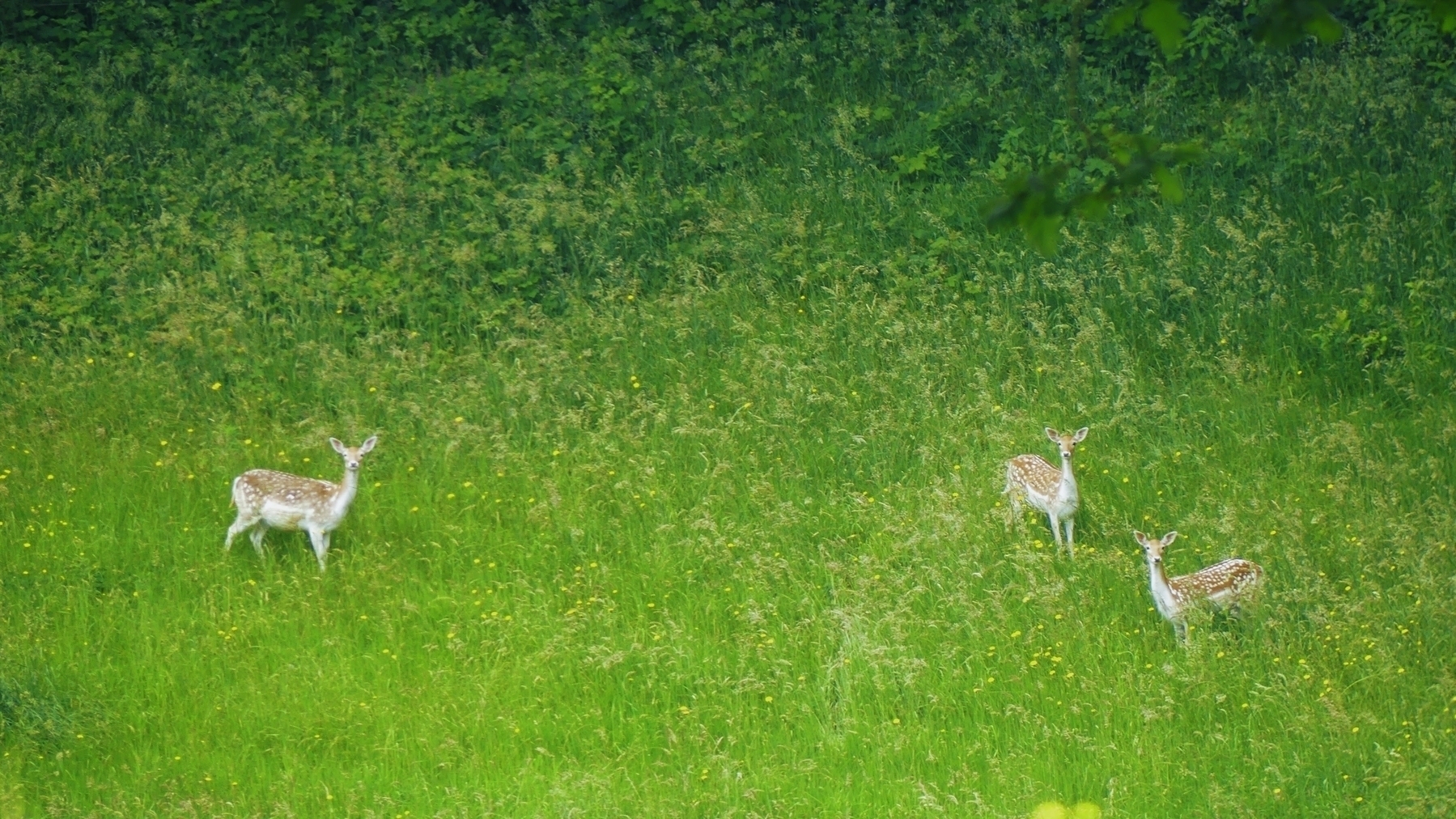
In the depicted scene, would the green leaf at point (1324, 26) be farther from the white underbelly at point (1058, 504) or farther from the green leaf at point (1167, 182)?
the white underbelly at point (1058, 504)

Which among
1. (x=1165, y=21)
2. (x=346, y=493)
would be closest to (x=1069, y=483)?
(x=346, y=493)

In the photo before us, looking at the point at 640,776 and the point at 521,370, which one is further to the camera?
the point at 521,370

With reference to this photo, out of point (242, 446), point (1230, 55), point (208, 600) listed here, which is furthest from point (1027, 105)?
point (208, 600)

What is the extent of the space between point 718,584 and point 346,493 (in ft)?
7.79

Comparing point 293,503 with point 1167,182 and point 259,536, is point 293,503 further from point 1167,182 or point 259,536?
point 1167,182

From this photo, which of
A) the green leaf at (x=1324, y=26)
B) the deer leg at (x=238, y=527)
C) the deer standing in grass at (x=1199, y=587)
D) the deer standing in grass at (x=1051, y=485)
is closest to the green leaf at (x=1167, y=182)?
the green leaf at (x=1324, y=26)

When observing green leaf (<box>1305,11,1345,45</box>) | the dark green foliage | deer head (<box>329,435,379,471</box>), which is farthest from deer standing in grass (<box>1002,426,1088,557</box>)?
green leaf (<box>1305,11,1345,45</box>)

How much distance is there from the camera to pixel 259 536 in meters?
11.7

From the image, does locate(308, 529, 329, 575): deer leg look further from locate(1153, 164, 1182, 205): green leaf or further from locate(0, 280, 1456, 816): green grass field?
locate(1153, 164, 1182, 205): green leaf

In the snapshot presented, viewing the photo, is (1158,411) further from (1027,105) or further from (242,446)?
(242,446)

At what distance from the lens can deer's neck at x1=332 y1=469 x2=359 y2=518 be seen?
11.5 metres

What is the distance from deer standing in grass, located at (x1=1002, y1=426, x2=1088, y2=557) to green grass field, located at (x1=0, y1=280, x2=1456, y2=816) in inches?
6.3

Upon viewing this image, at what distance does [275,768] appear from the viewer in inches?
373

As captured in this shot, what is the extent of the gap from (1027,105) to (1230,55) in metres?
1.83
